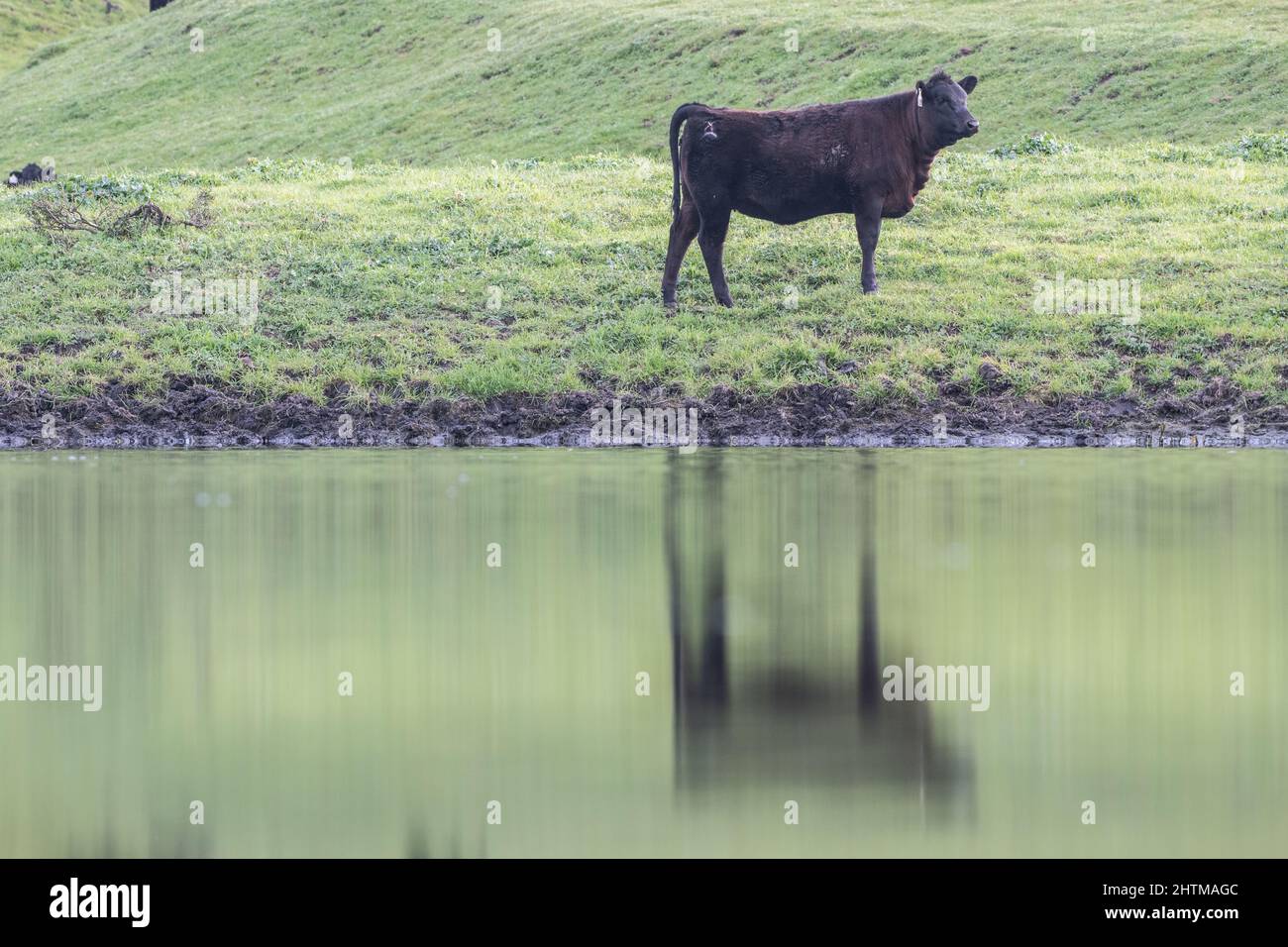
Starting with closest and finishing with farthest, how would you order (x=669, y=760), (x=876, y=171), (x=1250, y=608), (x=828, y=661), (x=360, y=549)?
(x=669, y=760), (x=828, y=661), (x=1250, y=608), (x=360, y=549), (x=876, y=171)

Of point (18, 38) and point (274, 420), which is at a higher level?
point (18, 38)

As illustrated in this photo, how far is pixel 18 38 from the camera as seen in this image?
313ft

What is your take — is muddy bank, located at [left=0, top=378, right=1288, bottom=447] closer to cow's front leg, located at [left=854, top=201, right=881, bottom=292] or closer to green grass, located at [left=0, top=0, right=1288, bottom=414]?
green grass, located at [left=0, top=0, right=1288, bottom=414]

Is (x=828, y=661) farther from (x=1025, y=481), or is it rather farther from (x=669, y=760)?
(x=1025, y=481)

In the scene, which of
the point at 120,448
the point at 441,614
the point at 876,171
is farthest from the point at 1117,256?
the point at 441,614

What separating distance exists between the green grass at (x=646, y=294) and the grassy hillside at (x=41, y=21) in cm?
7012

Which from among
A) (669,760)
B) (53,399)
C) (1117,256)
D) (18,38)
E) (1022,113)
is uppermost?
(18,38)

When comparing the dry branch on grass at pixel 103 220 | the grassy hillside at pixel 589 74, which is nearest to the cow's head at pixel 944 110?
the dry branch on grass at pixel 103 220

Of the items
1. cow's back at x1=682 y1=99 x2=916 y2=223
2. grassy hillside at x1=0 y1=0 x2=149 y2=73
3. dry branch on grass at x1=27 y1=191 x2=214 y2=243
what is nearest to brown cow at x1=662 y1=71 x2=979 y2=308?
cow's back at x1=682 y1=99 x2=916 y2=223

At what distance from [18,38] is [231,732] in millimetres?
97870

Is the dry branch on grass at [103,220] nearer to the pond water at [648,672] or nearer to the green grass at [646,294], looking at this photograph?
the green grass at [646,294]

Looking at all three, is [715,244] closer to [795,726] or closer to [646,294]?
[646,294]

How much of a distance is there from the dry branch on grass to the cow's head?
33.9 ft

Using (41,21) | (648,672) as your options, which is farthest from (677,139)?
(41,21)
